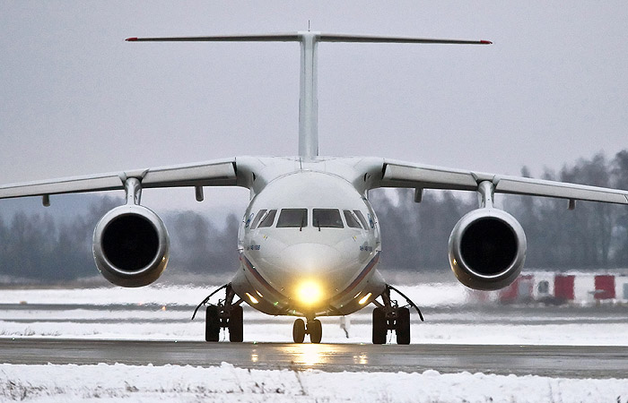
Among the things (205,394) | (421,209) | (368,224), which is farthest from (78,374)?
(421,209)

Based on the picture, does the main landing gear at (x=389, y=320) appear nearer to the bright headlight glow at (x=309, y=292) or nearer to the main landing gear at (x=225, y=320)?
the main landing gear at (x=225, y=320)

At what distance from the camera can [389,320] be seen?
18.4 m

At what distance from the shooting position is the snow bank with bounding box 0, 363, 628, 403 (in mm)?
7926

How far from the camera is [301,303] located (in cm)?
1551

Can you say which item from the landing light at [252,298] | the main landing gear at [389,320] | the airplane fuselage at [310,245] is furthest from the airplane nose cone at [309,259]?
the main landing gear at [389,320]

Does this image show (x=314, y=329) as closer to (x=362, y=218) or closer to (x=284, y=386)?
(x=362, y=218)

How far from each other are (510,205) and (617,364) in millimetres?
13405

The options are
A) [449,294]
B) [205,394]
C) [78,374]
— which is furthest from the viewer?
[449,294]

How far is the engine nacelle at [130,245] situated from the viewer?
16.6 metres

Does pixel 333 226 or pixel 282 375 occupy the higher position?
pixel 333 226

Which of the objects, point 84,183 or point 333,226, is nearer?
point 333,226

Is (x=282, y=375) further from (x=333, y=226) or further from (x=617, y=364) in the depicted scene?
(x=333, y=226)

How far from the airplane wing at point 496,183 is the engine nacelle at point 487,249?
4.92 ft

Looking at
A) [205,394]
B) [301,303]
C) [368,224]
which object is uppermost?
[368,224]
